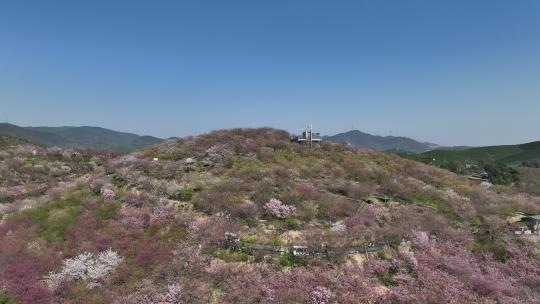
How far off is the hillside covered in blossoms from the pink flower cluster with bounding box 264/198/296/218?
0.07m

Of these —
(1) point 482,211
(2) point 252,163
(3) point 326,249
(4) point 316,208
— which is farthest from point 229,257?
(1) point 482,211

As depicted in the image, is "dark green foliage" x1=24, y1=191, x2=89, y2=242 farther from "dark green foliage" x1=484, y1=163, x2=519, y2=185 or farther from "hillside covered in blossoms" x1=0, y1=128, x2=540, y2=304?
"dark green foliage" x1=484, y1=163, x2=519, y2=185

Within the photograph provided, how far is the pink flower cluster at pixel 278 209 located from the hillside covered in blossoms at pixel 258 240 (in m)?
0.07

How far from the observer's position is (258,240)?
15344mm

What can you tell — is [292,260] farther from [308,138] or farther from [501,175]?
[501,175]

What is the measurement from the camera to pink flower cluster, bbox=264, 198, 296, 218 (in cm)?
1831

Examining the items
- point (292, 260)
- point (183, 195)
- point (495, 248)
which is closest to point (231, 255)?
point (292, 260)

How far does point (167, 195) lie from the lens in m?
20.2

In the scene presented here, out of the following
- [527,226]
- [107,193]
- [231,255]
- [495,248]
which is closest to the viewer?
[231,255]

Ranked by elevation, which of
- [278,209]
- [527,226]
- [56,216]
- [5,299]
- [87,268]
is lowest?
[5,299]

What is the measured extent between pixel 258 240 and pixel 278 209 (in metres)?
3.40

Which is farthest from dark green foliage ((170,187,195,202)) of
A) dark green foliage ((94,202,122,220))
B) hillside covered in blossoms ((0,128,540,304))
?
dark green foliage ((94,202,122,220))

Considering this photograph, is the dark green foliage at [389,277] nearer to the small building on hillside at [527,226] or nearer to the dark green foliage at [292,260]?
the dark green foliage at [292,260]

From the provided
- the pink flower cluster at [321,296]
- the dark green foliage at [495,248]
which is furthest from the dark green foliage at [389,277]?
the dark green foliage at [495,248]
